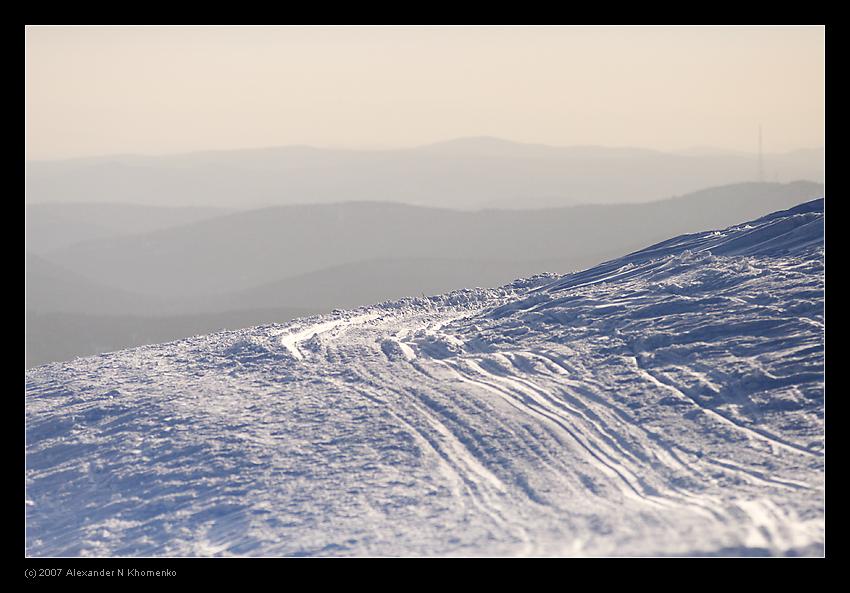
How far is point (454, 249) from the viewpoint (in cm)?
17062

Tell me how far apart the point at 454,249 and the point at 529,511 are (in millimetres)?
159745

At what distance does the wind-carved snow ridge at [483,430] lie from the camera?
11094mm

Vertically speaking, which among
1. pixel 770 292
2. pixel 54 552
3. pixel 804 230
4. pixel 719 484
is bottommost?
pixel 54 552

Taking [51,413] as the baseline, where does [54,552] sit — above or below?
below

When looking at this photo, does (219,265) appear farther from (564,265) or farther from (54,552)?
(54,552)

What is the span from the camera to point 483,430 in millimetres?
13664

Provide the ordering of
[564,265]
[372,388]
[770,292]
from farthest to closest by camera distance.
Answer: [564,265] → [770,292] → [372,388]

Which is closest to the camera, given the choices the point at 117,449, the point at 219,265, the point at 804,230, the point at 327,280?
the point at 117,449

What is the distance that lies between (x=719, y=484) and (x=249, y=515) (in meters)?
6.15

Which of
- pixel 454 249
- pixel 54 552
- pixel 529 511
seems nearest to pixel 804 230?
pixel 529 511

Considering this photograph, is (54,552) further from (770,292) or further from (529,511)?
(770,292)

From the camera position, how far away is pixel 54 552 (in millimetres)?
12008

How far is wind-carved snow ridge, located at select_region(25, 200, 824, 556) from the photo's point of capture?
1109cm
